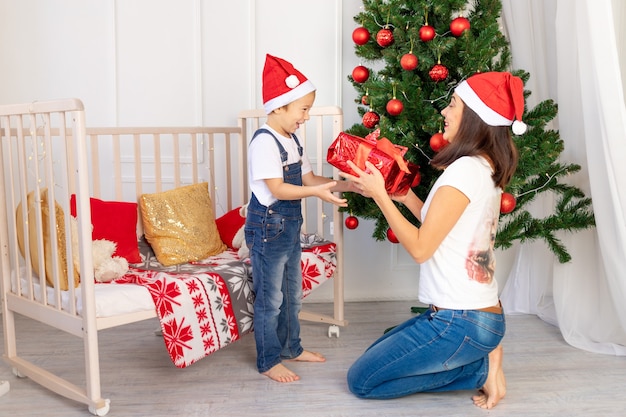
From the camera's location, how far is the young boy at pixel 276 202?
2098 mm

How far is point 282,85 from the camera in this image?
2.11m

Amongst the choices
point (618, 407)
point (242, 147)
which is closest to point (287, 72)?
point (242, 147)

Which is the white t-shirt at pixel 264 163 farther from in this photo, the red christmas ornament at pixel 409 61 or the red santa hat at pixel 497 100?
the red santa hat at pixel 497 100

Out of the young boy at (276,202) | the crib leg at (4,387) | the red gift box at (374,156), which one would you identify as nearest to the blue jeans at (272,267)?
the young boy at (276,202)

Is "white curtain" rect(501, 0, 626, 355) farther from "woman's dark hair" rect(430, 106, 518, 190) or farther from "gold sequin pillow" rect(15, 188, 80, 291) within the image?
"gold sequin pillow" rect(15, 188, 80, 291)

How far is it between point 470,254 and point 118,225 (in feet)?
4.23

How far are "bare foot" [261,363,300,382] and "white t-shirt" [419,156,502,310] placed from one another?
56 cm

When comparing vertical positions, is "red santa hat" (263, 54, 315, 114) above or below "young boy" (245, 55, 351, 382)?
above

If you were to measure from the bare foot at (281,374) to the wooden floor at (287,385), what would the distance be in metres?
0.02

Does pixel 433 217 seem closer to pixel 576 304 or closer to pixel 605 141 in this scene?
pixel 605 141

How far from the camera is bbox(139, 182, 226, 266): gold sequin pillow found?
2.52 metres

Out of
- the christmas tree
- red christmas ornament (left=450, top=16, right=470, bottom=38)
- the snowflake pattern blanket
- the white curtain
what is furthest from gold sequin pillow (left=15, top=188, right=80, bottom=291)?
the white curtain

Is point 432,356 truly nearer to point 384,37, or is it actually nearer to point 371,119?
point 371,119

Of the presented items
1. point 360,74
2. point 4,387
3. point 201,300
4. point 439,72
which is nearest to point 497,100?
point 439,72
